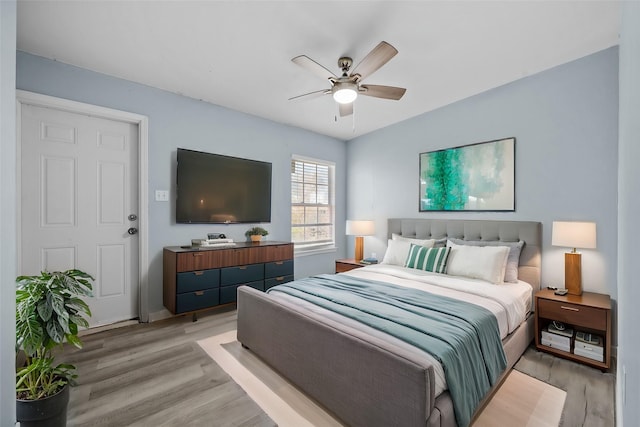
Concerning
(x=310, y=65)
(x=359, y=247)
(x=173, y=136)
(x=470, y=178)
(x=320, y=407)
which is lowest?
(x=320, y=407)

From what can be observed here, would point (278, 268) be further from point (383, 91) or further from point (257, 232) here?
point (383, 91)

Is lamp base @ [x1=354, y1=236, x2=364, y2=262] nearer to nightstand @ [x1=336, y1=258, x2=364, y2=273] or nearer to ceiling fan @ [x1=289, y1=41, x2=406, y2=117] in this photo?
nightstand @ [x1=336, y1=258, x2=364, y2=273]

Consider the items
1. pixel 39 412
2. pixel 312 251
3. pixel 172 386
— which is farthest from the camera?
pixel 312 251

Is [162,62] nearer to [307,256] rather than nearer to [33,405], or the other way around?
[33,405]

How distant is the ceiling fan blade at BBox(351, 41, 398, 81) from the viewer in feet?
6.33

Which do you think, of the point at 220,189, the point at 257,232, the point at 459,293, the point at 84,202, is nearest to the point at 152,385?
the point at 84,202

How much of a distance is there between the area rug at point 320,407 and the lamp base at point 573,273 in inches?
39.4

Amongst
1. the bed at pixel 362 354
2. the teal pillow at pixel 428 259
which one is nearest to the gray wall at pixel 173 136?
the bed at pixel 362 354

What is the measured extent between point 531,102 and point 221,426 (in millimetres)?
3931

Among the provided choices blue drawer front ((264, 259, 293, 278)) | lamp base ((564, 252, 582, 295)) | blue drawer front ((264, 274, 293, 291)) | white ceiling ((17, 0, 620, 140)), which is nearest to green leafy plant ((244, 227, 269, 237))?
blue drawer front ((264, 259, 293, 278))

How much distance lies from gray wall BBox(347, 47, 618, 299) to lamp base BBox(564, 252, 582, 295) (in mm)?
153

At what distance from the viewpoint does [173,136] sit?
3.34 m

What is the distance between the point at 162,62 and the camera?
8.77ft

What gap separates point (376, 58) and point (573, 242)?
7.67ft
